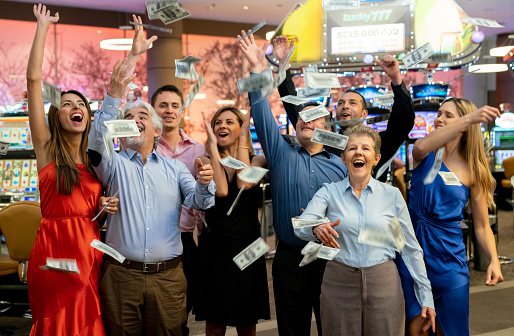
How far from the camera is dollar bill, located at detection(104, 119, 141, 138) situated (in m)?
2.30

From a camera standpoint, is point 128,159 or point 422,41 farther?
point 422,41

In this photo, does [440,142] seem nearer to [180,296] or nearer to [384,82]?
[180,296]

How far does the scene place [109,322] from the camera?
8.35 ft

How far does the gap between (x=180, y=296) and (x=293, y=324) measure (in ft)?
1.79

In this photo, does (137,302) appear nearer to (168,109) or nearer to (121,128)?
(121,128)

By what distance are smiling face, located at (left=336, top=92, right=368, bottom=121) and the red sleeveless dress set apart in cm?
143

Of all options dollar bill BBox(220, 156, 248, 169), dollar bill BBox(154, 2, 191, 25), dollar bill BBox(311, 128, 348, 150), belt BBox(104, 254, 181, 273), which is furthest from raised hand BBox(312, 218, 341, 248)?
dollar bill BBox(154, 2, 191, 25)

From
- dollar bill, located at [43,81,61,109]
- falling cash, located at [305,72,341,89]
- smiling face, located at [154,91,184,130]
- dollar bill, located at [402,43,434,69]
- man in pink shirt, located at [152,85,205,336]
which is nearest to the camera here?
dollar bill, located at [43,81,61,109]

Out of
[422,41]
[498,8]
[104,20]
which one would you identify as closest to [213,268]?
[422,41]

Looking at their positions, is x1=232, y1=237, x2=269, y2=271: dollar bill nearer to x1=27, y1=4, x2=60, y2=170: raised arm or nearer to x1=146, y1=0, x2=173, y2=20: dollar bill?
x1=27, y1=4, x2=60, y2=170: raised arm

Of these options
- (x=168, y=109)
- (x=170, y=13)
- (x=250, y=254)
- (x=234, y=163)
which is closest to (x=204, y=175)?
(x=234, y=163)

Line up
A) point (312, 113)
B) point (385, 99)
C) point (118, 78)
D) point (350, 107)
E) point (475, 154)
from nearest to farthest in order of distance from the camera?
point (118, 78) → point (312, 113) → point (475, 154) → point (385, 99) → point (350, 107)

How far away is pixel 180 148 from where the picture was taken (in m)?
3.30

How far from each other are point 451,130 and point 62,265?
5.88ft
